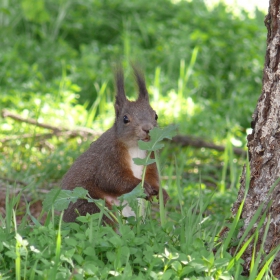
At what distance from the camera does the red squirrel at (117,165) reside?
3344 mm

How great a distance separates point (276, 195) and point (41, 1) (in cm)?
501

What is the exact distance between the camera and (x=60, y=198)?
2803mm

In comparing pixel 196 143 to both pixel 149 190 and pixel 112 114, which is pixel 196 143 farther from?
pixel 149 190

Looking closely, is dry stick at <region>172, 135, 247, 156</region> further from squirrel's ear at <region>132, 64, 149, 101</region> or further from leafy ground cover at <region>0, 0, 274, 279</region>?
squirrel's ear at <region>132, 64, 149, 101</region>

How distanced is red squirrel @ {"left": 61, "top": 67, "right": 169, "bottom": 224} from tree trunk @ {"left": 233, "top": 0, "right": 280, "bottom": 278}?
55 cm

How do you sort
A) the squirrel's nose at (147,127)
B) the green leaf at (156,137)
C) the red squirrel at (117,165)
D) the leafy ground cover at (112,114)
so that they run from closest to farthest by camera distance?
the leafy ground cover at (112,114) < the green leaf at (156,137) < the red squirrel at (117,165) < the squirrel's nose at (147,127)

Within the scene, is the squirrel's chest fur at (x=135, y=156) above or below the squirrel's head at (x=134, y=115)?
below

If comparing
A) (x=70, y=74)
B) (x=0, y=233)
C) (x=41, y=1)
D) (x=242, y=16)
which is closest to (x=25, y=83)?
(x=70, y=74)

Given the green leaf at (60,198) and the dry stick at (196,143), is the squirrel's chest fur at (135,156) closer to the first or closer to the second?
the green leaf at (60,198)

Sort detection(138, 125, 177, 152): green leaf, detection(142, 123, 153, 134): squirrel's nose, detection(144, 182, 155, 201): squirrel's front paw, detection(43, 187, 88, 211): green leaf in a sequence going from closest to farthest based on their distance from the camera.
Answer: detection(43, 187, 88, 211): green leaf, detection(138, 125, 177, 152): green leaf, detection(144, 182, 155, 201): squirrel's front paw, detection(142, 123, 153, 134): squirrel's nose

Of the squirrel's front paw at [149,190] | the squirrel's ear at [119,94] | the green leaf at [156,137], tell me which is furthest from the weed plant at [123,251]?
the squirrel's ear at [119,94]

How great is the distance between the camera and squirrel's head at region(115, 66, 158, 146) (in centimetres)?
347

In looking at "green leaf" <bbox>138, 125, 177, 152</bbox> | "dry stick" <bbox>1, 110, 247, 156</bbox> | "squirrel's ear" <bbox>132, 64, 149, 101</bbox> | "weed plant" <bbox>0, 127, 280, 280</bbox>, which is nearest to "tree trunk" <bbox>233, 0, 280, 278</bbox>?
"weed plant" <bbox>0, 127, 280, 280</bbox>

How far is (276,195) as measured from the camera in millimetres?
2723
